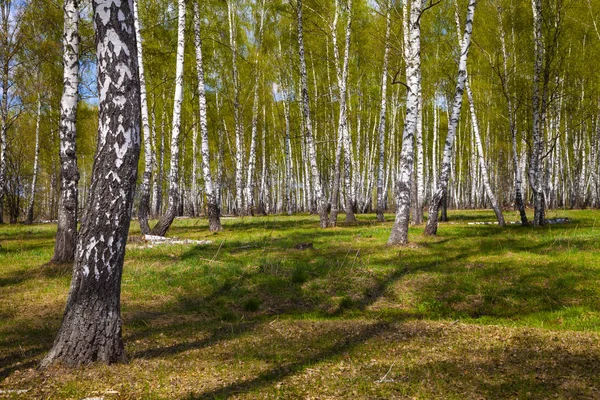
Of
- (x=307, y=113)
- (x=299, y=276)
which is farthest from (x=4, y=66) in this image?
(x=299, y=276)

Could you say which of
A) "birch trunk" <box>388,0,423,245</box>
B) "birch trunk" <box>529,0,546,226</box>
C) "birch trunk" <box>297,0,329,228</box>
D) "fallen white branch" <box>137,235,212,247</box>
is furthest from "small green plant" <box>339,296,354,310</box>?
"birch trunk" <box>529,0,546,226</box>

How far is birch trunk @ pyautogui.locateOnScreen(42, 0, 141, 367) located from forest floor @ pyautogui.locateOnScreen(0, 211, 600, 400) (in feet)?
0.99

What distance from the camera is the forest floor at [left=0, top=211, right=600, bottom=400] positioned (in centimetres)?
379

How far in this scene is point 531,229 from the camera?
48.0 ft

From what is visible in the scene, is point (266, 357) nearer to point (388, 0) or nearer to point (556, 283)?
point (556, 283)

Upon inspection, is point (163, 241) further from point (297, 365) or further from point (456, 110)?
point (456, 110)

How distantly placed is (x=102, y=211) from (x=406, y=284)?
636 cm

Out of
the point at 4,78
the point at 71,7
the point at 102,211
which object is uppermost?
the point at 4,78

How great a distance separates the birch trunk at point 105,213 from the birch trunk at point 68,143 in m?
5.95

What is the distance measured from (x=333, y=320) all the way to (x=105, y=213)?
12.8 feet

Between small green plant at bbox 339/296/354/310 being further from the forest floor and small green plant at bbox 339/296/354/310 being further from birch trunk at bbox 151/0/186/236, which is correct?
birch trunk at bbox 151/0/186/236

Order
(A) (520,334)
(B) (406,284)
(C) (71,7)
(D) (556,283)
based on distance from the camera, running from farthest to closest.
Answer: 1. (C) (71,7)
2. (B) (406,284)
3. (D) (556,283)
4. (A) (520,334)

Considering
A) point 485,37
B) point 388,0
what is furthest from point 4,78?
point 485,37

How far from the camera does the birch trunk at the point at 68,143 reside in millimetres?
9258
